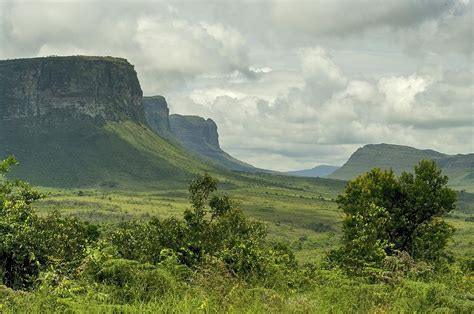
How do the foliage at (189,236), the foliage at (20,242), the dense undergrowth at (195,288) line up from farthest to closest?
the foliage at (189,236), the foliage at (20,242), the dense undergrowth at (195,288)

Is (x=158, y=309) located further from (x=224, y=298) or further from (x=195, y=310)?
(x=224, y=298)

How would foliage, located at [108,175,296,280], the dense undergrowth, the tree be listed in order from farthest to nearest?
the tree < foliage, located at [108,175,296,280] < the dense undergrowth

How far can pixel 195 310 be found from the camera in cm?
743

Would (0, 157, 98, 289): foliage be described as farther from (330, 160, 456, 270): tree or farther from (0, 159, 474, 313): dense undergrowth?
(330, 160, 456, 270): tree

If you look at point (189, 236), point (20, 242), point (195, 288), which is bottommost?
point (189, 236)

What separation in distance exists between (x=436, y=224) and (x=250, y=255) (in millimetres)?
24458

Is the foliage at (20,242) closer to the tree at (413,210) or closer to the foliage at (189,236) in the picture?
the foliage at (189,236)

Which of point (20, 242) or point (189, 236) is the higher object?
point (20, 242)

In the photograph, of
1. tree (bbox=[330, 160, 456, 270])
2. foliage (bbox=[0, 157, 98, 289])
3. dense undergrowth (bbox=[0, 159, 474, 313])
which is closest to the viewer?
dense undergrowth (bbox=[0, 159, 474, 313])

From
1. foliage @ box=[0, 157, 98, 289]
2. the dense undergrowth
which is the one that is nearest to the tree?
the dense undergrowth

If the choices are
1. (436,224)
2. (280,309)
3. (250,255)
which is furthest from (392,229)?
(280,309)

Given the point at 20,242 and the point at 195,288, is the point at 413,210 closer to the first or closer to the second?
the point at 20,242

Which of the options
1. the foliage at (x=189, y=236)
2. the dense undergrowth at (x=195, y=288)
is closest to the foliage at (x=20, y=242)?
the dense undergrowth at (x=195, y=288)

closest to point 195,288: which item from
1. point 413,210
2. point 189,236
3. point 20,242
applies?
point 20,242
